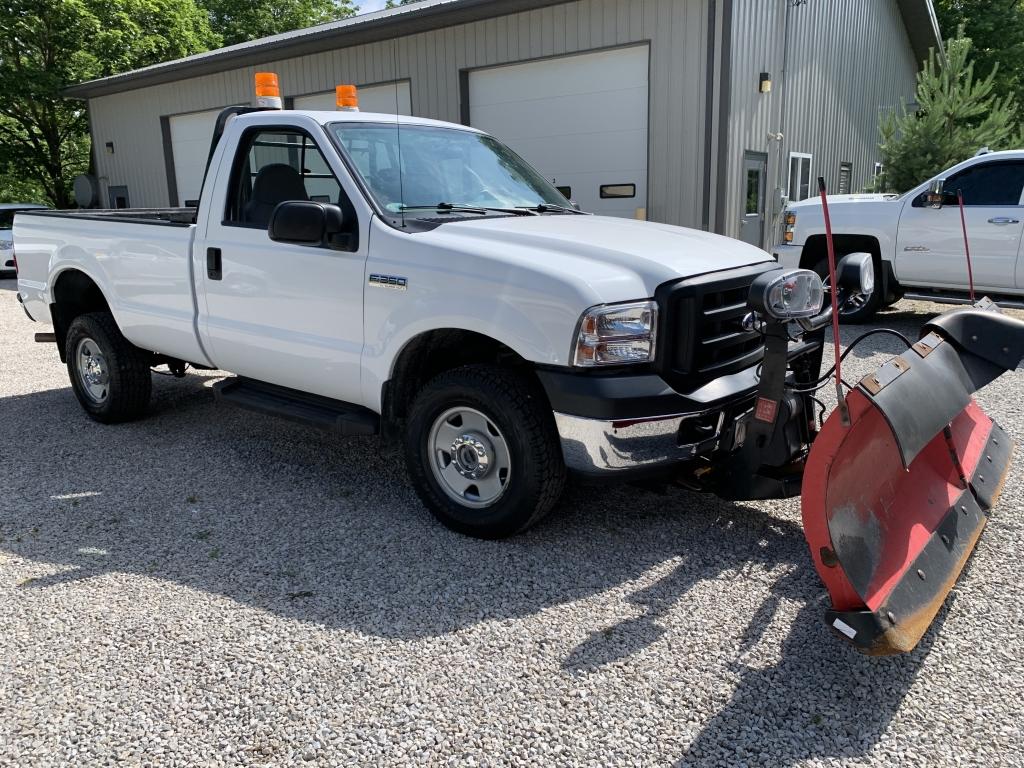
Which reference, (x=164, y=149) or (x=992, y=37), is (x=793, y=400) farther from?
(x=992, y=37)

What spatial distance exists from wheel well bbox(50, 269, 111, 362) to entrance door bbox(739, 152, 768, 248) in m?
9.01

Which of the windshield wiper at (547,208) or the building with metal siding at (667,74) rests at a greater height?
the building with metal siding at (667,74)

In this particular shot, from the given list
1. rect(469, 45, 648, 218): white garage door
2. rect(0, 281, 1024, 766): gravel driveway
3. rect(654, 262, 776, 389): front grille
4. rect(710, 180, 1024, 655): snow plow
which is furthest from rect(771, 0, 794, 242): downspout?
rect(654, 262, 776, 389): front grille

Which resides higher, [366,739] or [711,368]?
[711,368]

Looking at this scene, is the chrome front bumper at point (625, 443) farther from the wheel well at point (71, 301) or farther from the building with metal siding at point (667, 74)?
the building with metal siding at point (667, 74)

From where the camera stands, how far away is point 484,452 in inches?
153

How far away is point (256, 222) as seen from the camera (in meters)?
4.69

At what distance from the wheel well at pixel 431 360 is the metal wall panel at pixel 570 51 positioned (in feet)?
27.3

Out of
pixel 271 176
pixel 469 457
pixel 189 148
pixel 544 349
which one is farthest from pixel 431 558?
pixel 189 148

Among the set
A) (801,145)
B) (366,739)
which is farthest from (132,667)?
(801,145)

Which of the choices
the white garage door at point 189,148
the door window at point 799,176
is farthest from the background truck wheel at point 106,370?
the white garage door at point 189,148

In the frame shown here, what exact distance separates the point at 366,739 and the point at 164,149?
19285 mm

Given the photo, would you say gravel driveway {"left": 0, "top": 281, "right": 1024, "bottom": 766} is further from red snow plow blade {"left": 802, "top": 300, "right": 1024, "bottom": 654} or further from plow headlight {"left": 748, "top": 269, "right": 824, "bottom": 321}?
plow headlight {"left": 748, "top": 269, "right": 824, "bottom": 321}

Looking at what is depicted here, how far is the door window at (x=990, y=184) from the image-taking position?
352 inches
